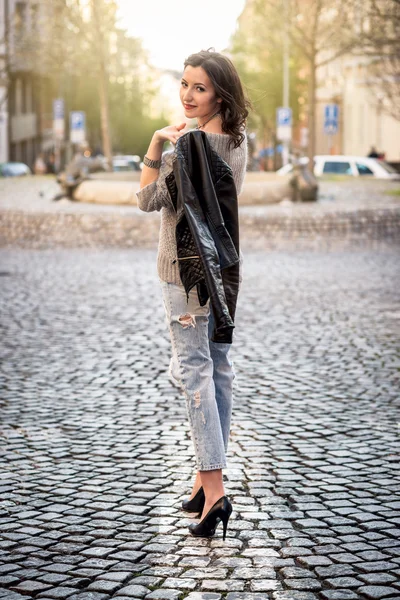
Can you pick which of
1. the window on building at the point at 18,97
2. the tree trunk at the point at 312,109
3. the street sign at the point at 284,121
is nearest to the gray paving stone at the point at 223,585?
the tree trunk at the point at 312,109

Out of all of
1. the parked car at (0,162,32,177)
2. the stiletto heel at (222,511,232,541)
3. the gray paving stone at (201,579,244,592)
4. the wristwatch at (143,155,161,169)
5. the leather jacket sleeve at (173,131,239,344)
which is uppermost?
the wristwatch at (143,155,161,169)

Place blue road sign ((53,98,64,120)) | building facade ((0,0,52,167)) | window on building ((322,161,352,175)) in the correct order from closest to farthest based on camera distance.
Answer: window on building ((322,161,352,175)), blue road sign ((53,98,64,120)), building facade ((0,0,52,167))

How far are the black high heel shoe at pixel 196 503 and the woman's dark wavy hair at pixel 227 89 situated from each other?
139 cm

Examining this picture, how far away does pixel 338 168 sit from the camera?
37062mm

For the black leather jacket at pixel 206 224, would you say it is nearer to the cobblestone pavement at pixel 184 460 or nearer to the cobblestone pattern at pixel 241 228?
the cobblestone pavement at pixel 184 460

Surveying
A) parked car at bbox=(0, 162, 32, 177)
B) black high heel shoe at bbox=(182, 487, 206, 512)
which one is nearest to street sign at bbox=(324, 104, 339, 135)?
parked car at bbox=(0, 162, 32, 177)

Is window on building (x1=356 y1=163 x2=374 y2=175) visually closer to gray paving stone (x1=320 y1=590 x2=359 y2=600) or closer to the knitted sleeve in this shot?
the knitted sleeve

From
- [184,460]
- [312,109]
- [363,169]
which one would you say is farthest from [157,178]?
[363,169]

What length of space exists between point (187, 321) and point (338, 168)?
3306 cm

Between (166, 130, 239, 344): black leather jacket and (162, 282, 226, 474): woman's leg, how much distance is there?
12 centimetres

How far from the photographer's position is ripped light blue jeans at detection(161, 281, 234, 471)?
454 centimetres

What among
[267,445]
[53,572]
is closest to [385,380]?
[267,445]

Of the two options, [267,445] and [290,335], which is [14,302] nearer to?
[290,335]

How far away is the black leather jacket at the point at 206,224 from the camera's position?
430 centimetres
